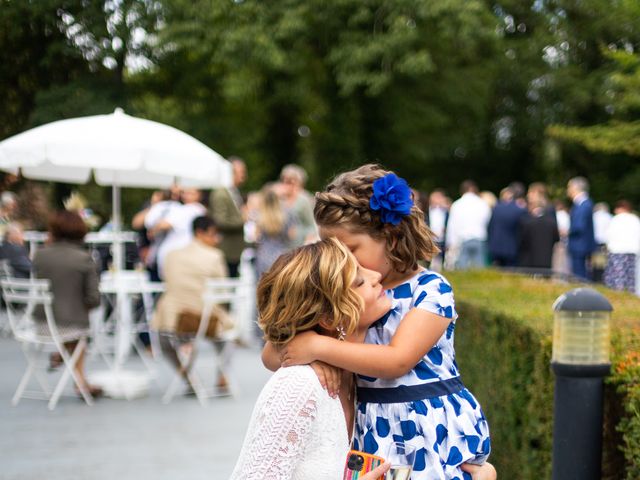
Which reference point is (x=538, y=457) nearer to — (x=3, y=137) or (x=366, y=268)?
(x=366, y=268)

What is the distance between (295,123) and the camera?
1084 inches

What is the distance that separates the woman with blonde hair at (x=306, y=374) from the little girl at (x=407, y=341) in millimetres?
77

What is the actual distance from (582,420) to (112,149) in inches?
210

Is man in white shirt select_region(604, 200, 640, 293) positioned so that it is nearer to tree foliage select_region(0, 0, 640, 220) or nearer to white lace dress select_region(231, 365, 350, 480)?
tree foliage select_region(0, 0, 640, 220)

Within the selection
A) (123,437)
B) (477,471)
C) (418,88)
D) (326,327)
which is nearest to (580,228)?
(123,437)

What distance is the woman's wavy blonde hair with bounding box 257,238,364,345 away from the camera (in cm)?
240

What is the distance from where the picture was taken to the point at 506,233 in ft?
49.8

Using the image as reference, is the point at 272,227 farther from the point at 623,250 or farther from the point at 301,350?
the point at 301,350

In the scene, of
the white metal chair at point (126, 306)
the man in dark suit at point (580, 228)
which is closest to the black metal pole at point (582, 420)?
the white metal chair at point (126, 306)

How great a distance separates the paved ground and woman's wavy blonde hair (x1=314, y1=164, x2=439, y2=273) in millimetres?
3219

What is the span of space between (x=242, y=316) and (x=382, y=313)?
9.13m

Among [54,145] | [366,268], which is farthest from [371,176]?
[54,145]

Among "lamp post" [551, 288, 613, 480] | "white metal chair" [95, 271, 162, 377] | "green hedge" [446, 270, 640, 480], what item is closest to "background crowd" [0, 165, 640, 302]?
"white metal chair" [95, 271, 162, 377]

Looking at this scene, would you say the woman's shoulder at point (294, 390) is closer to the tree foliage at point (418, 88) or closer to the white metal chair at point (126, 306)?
the white metal chair at point (126, 306)
